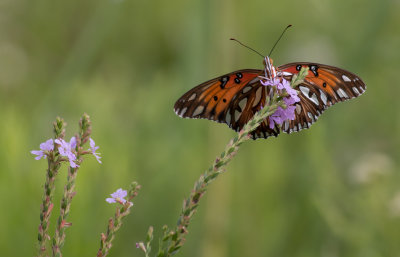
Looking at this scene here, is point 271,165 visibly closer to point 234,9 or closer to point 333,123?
point 333,123

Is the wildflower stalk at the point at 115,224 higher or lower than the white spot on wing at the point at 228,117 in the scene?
lower

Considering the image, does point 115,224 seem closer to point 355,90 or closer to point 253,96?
point 253,96

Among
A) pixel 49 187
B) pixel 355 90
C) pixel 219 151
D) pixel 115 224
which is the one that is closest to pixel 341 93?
pixel 355 90

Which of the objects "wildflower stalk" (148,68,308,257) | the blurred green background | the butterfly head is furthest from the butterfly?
the blurred green background

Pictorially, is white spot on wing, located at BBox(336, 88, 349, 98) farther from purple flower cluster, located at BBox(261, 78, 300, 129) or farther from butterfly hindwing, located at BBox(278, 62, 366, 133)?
purple flower cluster, located at BBox(261, 78, 300, 129)

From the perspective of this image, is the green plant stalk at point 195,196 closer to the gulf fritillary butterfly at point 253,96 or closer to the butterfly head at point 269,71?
the butterfly head at point 269,71

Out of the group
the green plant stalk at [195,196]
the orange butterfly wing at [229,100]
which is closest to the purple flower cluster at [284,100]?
the green plant stalk at [195,196]

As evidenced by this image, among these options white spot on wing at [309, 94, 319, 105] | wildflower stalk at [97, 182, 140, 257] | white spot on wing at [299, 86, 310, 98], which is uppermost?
white spot on wing at [299, 86, 310, 98]

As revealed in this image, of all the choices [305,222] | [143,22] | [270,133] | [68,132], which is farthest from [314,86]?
[143,22]
